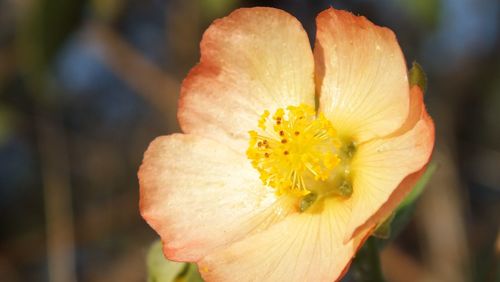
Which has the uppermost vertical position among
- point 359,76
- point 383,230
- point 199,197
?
point 359,76

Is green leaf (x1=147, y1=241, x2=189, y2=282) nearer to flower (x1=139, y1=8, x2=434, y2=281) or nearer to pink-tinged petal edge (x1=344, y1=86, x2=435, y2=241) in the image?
flower (x1=139, y1=8, x2=434, y2=281)

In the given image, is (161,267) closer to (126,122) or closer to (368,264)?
(368,264)

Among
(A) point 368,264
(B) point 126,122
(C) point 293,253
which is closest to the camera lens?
(C) point 293,253

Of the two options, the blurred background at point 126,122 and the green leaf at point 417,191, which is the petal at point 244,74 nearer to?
the green leaf at point 417,191

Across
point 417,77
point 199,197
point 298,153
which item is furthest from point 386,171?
point 199,197

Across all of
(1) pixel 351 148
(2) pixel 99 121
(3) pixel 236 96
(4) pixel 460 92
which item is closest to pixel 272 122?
(3) pixel 236 96

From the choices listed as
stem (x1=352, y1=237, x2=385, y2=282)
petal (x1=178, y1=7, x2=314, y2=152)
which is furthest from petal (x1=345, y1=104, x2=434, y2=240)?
petal (x1=178, y1=7, x2=314, y2=152)

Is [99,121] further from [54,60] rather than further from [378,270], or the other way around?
[378,270]
